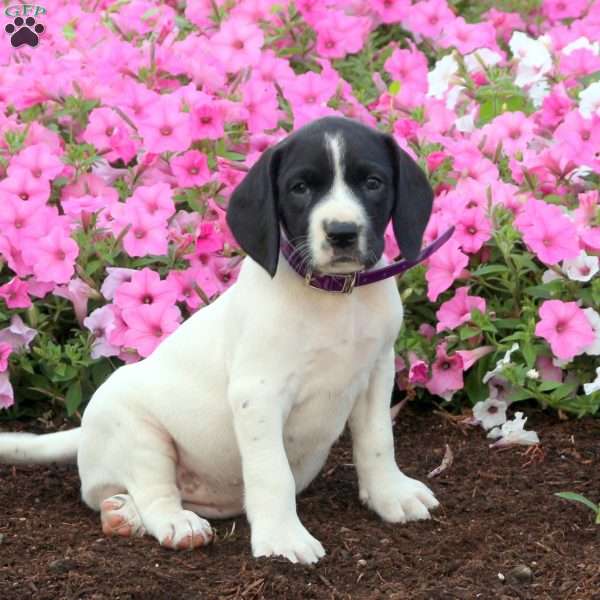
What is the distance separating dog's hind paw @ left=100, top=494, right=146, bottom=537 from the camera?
169 inches

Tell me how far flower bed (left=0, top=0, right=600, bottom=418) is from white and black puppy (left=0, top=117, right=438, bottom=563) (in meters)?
0.90

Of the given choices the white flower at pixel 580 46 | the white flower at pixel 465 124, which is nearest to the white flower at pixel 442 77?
the white flower at pixel 465 124

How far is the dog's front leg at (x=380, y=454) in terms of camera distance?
435 centimetres

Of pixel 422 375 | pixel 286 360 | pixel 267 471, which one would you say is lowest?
pixel 422 375

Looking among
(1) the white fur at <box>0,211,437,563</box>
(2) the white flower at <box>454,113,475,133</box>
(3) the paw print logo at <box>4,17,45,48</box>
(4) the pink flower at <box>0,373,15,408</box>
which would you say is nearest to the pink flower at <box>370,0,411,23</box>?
(2) the white flower at <box>454,113,475,133</box>

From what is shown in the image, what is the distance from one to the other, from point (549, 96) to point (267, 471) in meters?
2.95

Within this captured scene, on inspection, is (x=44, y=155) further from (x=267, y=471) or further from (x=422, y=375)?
(x=267, y=471)

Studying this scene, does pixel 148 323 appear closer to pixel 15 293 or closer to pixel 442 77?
pixel 15 293

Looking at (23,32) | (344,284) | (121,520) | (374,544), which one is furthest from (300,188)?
(23,32)

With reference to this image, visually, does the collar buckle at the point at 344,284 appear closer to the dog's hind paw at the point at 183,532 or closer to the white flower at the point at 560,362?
the dog's hind paw at the point at 183,532

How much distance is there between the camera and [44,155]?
5781 mm

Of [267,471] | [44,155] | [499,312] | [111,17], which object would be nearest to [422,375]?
[499,312]

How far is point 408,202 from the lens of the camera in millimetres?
4082

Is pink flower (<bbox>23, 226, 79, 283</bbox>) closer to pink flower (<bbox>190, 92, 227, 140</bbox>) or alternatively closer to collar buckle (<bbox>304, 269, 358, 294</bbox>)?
pink flower (<bbox>190, 92, 227, 140</bbox>)
